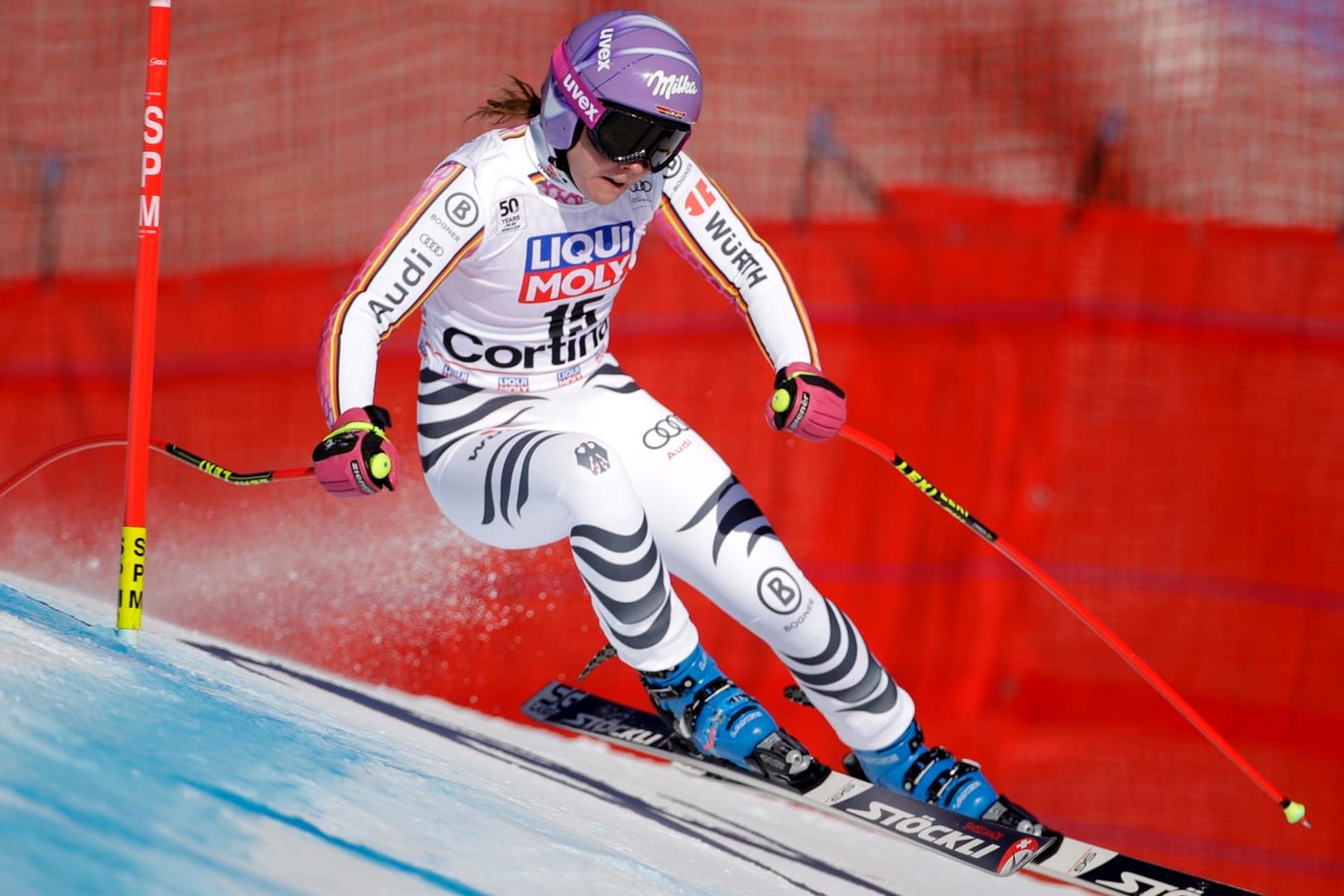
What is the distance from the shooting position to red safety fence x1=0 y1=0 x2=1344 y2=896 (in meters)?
4.78

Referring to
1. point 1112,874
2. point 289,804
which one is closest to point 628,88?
point 289,804

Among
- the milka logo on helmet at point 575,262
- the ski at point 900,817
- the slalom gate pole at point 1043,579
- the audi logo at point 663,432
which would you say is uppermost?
the milka logo on helmet at point 575,262

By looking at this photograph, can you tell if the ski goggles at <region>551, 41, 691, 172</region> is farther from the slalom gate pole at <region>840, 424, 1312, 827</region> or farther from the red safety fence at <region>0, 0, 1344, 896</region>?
the red safety fence at <region>0, 0, 1344, 896</region>

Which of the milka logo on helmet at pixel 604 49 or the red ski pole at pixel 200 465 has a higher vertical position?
the milka logo on helmet at pixel 604 49

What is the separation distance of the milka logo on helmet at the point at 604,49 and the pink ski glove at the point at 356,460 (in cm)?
86

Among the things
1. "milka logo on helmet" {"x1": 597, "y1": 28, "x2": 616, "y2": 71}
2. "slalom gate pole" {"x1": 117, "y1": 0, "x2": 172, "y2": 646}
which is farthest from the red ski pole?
"milka logo on helmet" {"x1": 597, "y1": 28, "x2": 616, "y2": 71}

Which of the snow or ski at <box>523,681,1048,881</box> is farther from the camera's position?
ski at <box>523,681,1048,881</box>

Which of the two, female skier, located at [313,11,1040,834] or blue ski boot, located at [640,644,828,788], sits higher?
female skier, located at [313,11,1040,834]

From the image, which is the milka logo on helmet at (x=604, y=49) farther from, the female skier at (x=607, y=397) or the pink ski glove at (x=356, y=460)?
the pink ski glove at (x=356, y=460)

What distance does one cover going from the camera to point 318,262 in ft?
17.2

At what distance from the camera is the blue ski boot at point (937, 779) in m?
3.30

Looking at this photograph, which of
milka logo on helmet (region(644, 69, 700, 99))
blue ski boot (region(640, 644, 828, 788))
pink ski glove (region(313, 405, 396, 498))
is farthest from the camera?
blue ski boot (region(640, 644, 828, 788))

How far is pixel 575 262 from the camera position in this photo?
3197 mm

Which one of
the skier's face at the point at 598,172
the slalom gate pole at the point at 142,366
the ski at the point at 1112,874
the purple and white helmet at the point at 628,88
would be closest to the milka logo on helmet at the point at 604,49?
the purple and white helmet at the point at 628,88
